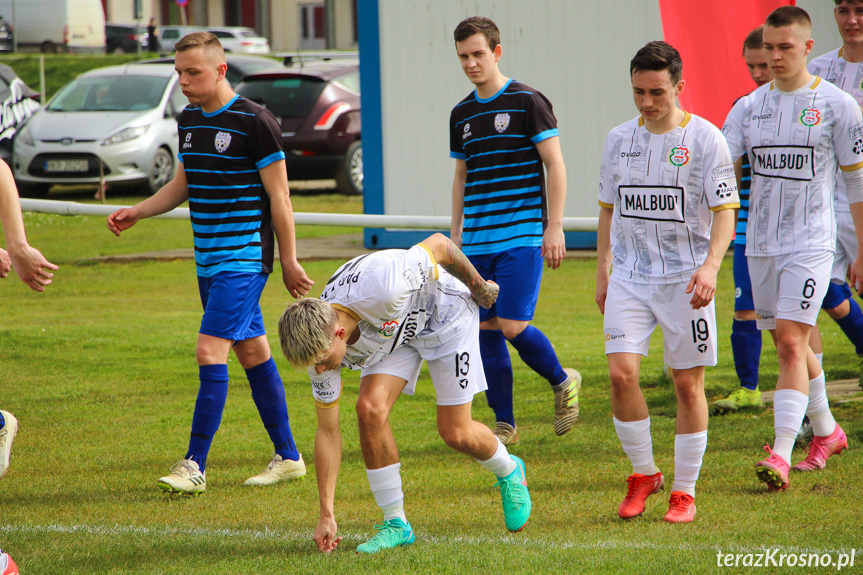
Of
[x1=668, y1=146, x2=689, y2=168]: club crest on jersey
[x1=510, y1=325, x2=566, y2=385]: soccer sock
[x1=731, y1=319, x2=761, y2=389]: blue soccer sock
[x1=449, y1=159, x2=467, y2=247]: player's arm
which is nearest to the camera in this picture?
[x1=668, y1=146, x2=689, y2=168]: club crest on jersey


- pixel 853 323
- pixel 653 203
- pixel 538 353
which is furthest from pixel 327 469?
pixel 853 323

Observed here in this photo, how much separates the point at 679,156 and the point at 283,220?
2.04 meters

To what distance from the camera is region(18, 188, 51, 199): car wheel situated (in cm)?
1734

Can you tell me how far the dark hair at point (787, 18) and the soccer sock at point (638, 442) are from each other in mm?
2019

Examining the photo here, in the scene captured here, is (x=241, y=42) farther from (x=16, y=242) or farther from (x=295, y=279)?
(x=16, y=242)

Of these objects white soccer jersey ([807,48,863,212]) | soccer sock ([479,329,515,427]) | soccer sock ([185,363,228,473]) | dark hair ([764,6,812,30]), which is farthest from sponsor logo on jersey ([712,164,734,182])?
soccer sock ([185,363,228,473])

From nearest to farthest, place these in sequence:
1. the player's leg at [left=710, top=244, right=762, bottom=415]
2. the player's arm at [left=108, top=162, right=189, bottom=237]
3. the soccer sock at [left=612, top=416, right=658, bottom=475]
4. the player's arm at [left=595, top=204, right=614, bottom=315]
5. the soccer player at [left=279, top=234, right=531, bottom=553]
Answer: the soccer player at [left=279, top=234, right=531, bottom=553], the soccer sock at [left=612, top=416, right=658, bottom=475], the player's arm at [left=595, top=204, right=614, bottom=315], the player's arm at [left=108, top=162, right=189, bottom=237], the player's leg at [left=710, top=244, right=762, bottom=415]

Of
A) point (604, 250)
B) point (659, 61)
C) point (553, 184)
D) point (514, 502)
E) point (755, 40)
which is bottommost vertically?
point (514, 502)

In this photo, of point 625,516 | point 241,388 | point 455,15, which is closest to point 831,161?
point 625,516

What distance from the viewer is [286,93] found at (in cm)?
1784

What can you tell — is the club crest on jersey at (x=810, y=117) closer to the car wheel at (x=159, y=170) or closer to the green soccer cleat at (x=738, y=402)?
the green soccer cleat at (x=738, y=402)

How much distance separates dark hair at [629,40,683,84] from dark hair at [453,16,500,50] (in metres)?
1.41

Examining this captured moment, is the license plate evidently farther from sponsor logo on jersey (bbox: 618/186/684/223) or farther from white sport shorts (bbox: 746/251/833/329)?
white sport shorts (bbox: 746/251/833/329)

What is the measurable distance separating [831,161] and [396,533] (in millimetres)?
2767
